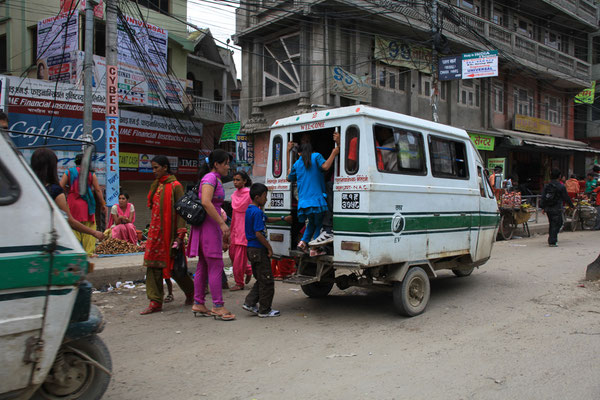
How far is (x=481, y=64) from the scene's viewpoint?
13.8 m

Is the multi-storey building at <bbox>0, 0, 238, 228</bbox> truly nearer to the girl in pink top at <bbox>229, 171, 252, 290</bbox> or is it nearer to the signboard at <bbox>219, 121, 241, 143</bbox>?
the signboard at <bbox>219, 121, 241, 143</bbox>

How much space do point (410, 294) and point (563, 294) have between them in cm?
238

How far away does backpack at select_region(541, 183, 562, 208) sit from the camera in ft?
36.7

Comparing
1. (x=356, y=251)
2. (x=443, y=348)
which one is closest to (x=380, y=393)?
(x=443, y=348)

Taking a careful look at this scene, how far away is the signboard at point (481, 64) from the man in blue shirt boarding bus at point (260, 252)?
1080cm

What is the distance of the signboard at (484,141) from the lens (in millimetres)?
19786

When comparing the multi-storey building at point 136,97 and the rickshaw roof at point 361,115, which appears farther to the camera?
the multi-storey building at point 136,97

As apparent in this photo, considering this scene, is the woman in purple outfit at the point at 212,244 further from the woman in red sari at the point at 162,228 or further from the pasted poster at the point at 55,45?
the pasted poster at the point at 55,45

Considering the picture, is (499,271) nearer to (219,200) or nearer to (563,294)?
(563,294)

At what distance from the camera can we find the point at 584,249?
10.6 m

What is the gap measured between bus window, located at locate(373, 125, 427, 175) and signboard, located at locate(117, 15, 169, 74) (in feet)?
43.8

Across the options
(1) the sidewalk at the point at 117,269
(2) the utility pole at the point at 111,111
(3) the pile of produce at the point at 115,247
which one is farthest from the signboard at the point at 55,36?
(1) the sidewalk at the point at 117,269

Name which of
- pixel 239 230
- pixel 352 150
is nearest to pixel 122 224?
pixel 239 230

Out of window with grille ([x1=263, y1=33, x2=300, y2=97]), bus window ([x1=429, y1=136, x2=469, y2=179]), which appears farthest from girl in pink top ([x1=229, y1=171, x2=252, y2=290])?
window with grille ([x1=263, y1=33, x2=300, y2=97])
